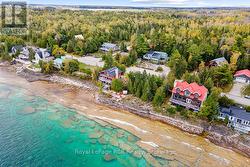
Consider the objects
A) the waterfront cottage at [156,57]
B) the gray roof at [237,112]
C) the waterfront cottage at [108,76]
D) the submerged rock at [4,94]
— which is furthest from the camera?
the waterfront cottage at [156,57]

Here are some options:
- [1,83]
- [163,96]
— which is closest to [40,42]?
[1,83]

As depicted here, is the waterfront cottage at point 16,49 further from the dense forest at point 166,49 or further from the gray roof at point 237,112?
the gray roof at point 237,112

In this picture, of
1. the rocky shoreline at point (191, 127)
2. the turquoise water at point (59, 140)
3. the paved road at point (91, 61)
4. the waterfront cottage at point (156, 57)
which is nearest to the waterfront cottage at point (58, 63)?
the paved road at point (91, 61)

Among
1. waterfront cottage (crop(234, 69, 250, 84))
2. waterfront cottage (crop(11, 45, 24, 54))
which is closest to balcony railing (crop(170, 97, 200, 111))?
waterfront cottage (crop(234, 69, 250, 84))

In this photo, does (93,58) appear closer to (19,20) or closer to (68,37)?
(68,37)

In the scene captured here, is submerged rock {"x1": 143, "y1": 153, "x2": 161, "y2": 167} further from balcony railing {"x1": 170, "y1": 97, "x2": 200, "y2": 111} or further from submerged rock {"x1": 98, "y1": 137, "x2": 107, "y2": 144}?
balcony railing {"x1": 170, "y1": 97, "x2": 200, "y2": 111}

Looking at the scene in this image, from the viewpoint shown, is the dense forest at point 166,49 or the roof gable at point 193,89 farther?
the dense forest at point 166,49
